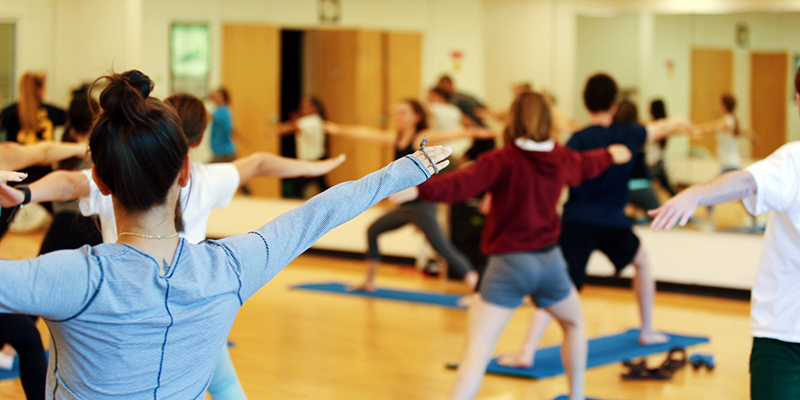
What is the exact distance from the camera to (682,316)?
5867 millimetres

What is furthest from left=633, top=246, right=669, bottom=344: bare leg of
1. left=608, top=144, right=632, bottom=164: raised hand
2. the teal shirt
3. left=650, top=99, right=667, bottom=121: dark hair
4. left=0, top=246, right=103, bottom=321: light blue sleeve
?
the teal shirt

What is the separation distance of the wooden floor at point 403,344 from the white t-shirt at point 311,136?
1.72 m

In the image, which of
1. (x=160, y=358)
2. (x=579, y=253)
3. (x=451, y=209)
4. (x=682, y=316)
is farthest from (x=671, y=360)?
(x=160, y=358)

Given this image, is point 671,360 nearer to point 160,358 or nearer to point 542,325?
point 542,325

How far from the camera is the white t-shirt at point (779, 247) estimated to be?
2125mm

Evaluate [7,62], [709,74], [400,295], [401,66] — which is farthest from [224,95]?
[709,74]

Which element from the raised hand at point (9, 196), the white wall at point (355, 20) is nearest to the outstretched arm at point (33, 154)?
the raised hand at point (9, 196)

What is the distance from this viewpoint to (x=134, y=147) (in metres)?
1.42

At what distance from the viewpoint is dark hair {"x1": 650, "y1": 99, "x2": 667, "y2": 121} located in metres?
7.10

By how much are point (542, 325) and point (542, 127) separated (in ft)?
4.47

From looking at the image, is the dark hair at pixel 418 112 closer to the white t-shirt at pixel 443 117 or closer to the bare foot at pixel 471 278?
the bare foot at pixel 471 278

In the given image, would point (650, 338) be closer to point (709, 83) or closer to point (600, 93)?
point (600, 93)

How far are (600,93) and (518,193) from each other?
3.99 ft

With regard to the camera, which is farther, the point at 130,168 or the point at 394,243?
the point at 394,243
